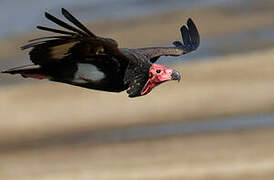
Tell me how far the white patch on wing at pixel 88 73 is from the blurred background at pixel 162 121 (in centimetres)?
630

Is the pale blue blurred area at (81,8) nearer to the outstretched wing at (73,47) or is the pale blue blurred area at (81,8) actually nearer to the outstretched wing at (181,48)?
the outstretched wing at (181,48)

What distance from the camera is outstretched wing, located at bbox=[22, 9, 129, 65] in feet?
23.1

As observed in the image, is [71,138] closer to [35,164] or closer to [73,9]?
[35,164]

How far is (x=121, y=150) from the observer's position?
14797mm

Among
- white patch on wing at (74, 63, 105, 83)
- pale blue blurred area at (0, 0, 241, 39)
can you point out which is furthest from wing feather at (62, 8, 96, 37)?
pale blue blurred area at (0, 0, 241, 39)

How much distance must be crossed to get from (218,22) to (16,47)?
12.3 feet

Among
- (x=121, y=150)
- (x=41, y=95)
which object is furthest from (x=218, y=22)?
(x=121, y=150)

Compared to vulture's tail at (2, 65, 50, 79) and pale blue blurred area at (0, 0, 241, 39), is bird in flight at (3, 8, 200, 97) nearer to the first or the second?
vulture's tail at (2, 65, 50, 79)

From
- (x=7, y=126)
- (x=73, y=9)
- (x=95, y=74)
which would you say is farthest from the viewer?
(x=73, y=9)

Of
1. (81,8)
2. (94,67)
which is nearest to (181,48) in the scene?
(94,67)

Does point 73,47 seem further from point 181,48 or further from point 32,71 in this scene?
point 181,48

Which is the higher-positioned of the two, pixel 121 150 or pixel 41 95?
pixel 41 95

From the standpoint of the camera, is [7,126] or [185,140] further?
[7,126]

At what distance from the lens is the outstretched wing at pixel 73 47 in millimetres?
7027
